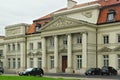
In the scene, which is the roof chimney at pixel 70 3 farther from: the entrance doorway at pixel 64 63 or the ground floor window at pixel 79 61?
the ground floor window at pixel 79 61

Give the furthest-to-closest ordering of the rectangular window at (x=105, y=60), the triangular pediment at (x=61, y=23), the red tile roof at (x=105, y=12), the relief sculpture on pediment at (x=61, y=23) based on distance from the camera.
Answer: the relief sculpture on pediment at (x=61, y=23) < the triangular pediment at (x=61, y=23) < the rectangular window at (x=105, y=60) < the red tile roof at (x=105, y=12)

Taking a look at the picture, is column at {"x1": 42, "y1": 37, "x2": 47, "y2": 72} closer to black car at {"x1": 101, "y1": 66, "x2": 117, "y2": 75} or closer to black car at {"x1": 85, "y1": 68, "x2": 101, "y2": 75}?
black car at {"x1": 85, "y1": 68, "x2": 101, "y2": 75}

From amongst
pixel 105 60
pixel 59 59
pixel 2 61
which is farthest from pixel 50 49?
pixel 2 61

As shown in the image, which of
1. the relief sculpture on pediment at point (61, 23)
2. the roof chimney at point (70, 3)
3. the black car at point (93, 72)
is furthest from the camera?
the roof chimney at point (70, 3)

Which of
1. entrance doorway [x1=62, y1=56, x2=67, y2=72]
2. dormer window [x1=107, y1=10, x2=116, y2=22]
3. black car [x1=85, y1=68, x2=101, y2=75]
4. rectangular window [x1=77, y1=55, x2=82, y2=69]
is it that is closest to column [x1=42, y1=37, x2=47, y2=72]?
entrance doorway [x1=62, y1=56, x2=67, y2=72]

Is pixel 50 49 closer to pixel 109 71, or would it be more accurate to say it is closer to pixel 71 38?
pixel 71 38

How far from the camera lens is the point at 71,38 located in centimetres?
5281

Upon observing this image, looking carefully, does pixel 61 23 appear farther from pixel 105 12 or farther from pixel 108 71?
pixel 108 71

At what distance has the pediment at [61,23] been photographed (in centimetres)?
5212

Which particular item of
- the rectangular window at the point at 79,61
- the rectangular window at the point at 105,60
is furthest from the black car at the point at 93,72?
the rectangular window at the point at 79,61

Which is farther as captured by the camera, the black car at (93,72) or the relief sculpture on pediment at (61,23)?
the relief sculpture on pediment at (61,23)

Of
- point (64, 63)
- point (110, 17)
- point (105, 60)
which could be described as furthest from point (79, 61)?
point (110, 17)

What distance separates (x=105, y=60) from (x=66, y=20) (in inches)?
408

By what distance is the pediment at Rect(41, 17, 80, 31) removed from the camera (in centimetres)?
5212
